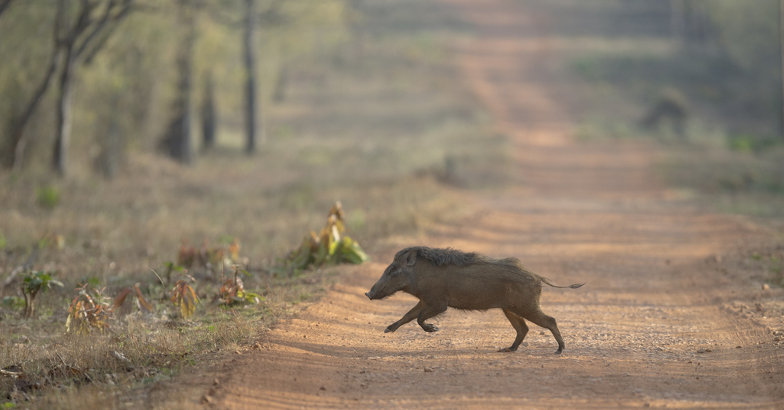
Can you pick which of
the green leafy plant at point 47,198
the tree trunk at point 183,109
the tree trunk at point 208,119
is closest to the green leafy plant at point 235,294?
the green leafy plant at point 47,198

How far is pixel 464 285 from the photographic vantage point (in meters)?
8.11

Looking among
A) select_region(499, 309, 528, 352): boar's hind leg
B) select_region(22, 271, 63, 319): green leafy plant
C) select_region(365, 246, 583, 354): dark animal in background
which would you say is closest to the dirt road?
select_region(499, 309, 528, 352): boar's hind leg

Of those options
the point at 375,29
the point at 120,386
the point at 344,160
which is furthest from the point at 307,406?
the point at 375,29

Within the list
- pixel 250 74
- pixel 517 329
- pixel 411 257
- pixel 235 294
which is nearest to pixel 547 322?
pixel 517 329

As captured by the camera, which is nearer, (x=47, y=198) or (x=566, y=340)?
(x=566, y=340)

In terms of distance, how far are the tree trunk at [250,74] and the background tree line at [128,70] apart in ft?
0.13

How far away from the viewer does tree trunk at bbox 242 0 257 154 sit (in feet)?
103

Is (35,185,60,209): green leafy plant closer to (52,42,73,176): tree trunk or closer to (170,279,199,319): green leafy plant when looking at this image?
(52,42,73,176): tree trunk

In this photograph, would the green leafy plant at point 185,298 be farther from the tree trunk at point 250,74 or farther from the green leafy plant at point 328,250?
the tree trunk at point 250,74

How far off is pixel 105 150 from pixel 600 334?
2017 cm

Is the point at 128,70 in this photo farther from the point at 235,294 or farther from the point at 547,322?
the point at 547,322

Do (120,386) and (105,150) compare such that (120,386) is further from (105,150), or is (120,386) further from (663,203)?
(105,150)

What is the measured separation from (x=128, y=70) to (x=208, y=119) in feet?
29.5

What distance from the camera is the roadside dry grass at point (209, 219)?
7.94 metres
